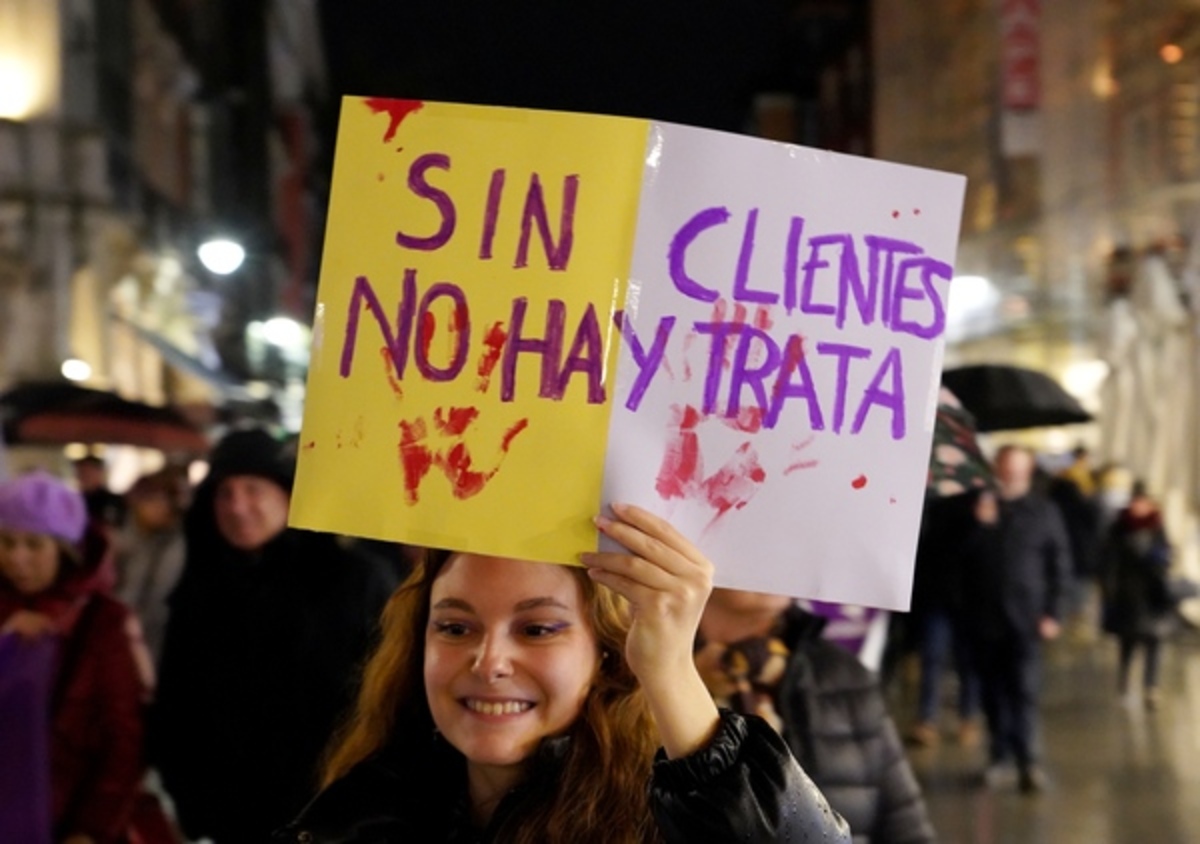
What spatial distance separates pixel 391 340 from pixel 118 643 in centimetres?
297

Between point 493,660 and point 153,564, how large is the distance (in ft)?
21.9

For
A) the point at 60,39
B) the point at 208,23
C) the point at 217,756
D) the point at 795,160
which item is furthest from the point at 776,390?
the point at 208,23

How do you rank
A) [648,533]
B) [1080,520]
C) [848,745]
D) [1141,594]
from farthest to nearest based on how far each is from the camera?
[1080,520] → [1141,594] → [848,745] → [648,533]

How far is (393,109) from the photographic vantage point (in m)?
2.46

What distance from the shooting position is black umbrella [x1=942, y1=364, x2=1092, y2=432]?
9625 millimetres

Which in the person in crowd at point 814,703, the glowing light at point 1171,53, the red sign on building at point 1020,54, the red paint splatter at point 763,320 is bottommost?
the person in crowd at point 814,703

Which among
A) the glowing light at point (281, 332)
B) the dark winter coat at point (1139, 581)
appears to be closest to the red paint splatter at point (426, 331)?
the dark winter coat at point (1139, 581)

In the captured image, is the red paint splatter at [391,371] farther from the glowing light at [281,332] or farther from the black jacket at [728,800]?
the glowing light at [281,332]

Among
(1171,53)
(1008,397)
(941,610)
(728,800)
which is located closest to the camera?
(728,800)

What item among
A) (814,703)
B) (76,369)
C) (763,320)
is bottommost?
(814,703)

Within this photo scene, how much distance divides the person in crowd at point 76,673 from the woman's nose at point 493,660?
289 centimetres

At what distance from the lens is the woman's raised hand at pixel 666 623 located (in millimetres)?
2141

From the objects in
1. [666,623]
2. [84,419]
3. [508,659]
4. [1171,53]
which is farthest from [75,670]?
[1171,53]

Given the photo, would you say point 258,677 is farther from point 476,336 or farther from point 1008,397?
point 1008,397
